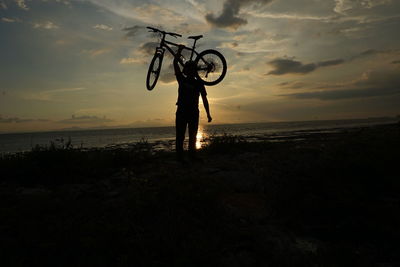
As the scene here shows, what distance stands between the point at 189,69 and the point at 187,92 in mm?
794

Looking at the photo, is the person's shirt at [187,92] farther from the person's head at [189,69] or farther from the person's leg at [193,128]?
the person's leg at [193,128]

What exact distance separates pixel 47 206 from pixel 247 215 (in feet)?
11.8

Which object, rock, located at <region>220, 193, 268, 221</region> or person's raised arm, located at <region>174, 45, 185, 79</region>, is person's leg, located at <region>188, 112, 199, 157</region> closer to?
person's raised arm, located at <region>174, 45, 185, 79</region>

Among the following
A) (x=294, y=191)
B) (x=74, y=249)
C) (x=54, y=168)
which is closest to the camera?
(x=74, y=249)

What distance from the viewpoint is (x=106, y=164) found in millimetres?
8398

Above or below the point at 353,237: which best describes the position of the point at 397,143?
above

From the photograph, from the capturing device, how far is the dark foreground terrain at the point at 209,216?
3447 millimetres

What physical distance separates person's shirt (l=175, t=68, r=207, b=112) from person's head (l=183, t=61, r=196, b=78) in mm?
152

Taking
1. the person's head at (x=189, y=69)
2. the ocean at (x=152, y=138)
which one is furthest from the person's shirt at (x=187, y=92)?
the ocean at (x=152, y=138)

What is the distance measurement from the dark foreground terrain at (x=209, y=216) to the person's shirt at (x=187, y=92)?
2.50 m

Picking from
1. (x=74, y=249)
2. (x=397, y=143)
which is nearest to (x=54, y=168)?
(x=74, y=249)

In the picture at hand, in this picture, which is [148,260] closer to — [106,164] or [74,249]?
[74,249]

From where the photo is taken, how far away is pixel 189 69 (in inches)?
344

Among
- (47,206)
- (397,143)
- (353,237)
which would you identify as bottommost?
(353,237)
